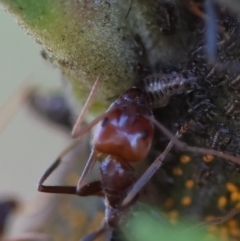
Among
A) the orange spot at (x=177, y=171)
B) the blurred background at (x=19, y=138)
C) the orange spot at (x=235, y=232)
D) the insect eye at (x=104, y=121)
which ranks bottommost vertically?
the blurred background at (x=19, y=138)

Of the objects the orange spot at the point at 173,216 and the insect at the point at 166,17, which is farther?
the orange spot at the point at 173,216

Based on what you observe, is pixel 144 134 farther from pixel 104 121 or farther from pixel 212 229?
pixel 212 229

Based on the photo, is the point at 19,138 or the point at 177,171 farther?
the point at 19,138

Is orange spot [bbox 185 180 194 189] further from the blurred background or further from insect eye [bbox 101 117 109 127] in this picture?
the blurred background

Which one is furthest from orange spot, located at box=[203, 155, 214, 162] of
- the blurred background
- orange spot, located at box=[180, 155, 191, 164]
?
the blurred background

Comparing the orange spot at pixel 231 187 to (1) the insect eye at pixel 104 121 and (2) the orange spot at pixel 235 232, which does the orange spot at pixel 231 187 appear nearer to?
(2) the orange spot at pixel 235 232

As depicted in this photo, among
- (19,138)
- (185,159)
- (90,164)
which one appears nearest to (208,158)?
(185,159)

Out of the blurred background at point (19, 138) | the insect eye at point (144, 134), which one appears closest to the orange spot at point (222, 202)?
the insect eye at point (144, 134)

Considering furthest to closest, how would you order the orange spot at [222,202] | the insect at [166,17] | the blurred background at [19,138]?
the blurred background at [19,138] < the orange spot at [222,202] < the insect at [166,17]
